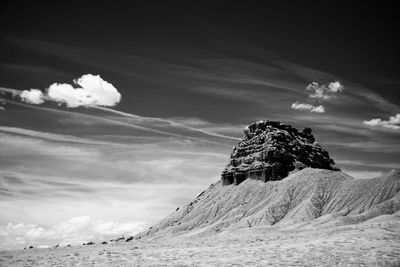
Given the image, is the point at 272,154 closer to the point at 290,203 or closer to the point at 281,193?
the point at 281,193

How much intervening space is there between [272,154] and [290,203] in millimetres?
39398

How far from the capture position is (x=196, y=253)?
27.0 meters

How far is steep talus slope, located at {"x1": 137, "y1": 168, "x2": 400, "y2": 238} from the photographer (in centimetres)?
10000

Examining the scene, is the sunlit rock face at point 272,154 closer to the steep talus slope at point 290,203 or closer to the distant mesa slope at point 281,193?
the distant mesa slope at point 281,193

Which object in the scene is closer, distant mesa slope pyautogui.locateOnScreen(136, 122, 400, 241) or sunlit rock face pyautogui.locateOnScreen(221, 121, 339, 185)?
distant mesa slope pyautogui.locateOnScreen(136, 122, 400, 241)

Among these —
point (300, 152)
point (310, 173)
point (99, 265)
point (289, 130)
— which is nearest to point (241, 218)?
point (310, 173)

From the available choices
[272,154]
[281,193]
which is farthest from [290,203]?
[272,154]

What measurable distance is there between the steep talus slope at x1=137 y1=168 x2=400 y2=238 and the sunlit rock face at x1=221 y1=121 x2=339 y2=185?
630 cm

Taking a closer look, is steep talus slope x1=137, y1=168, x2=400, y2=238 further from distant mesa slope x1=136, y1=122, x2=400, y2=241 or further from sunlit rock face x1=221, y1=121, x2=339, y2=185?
sunlit rock face x1=221, y1=121, x2=339, y2=185

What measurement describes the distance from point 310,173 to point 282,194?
17.2 meters

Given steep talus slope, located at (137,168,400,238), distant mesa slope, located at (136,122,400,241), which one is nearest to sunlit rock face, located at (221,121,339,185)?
distant mesa slope, located at (136,122,400,241)

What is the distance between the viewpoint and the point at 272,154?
155750mm

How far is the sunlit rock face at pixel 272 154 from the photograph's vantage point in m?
153

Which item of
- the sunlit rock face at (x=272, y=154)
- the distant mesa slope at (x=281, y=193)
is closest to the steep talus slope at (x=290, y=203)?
the distant mesa slope at (x=281, y=193)
